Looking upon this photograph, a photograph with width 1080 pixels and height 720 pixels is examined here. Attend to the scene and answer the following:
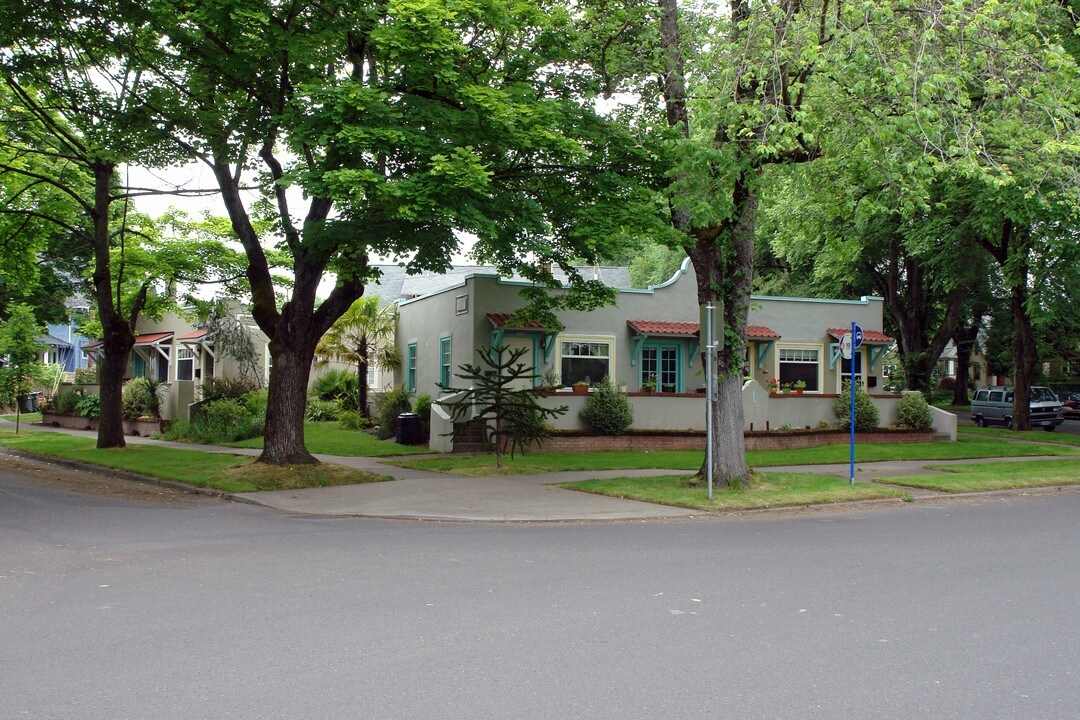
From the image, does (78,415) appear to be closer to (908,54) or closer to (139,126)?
(139,126)

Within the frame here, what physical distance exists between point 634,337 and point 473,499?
12462mm

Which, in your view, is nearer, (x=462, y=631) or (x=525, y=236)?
(x=462, y=631)

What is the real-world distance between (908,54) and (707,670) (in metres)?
10.3

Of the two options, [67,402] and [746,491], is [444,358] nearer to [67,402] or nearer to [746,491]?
[746,491]

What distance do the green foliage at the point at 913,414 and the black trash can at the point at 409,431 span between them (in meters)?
14.2

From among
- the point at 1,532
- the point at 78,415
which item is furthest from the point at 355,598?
the point at 78,415

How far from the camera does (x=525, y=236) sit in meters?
14.7

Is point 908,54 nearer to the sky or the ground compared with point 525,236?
nearer to the sky

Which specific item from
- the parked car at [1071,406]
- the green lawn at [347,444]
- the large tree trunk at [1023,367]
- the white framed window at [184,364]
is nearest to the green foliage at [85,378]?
the white framed window at [184,364]

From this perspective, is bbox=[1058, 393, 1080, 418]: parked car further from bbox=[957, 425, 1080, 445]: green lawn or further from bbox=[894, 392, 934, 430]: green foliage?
bbox=[894, 392, 934, 430]: green foliage

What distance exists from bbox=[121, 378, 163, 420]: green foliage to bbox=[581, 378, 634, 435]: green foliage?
620 inches

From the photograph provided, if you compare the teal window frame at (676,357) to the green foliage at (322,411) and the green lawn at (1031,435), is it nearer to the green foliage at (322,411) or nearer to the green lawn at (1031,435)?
the green foliage at (322,411)

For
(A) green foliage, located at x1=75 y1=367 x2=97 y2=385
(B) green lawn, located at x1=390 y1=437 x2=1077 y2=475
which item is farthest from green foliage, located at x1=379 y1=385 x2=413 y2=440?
(A) green foliage, located at x1=75 y1=367 x2=97 y2=385

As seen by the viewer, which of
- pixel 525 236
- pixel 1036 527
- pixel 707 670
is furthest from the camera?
pixel 525 236
